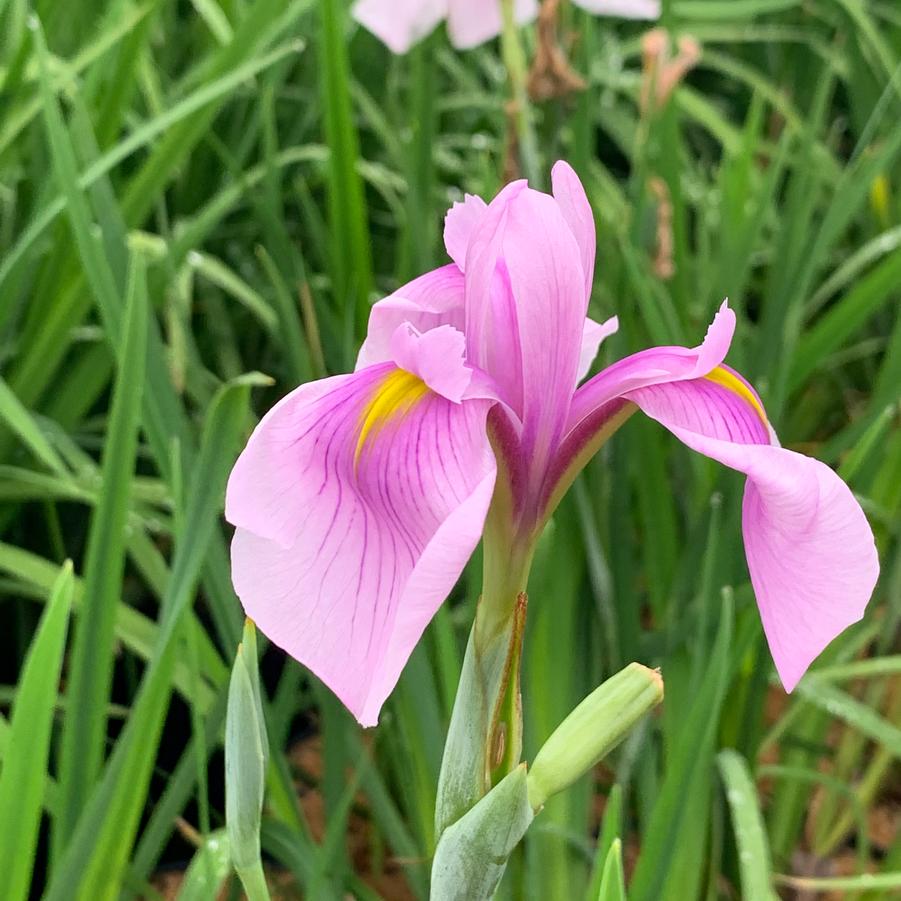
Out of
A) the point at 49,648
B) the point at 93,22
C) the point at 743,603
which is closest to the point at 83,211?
the point at 49,648

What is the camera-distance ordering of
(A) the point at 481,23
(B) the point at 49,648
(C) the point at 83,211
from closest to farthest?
(B) the point at 49,648, (C) the point at 83,211, (A) the point at 481,23

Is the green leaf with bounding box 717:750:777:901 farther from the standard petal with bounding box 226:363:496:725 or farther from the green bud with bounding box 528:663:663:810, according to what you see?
the standard petal with bounding box 226:363:496:725

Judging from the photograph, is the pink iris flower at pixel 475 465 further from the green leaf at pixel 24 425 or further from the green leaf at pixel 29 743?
the green leaf at pixel 24 425

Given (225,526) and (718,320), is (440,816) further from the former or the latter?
(225,526)

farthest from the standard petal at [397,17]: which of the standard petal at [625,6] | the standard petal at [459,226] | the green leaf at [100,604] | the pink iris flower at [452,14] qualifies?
the standard petal at [459,226]

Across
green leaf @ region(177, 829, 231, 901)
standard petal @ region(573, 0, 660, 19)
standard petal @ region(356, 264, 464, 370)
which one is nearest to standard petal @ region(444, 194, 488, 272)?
standard petal @ region(356, 264, 464, 370)

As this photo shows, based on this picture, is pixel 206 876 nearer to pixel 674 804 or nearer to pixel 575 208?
pixel 674 804

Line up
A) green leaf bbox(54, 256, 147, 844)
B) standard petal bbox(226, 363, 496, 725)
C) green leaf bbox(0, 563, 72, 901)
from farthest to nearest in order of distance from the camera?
green leaf bbox(54, 256, 147, 844) → green leaf bbox(0, 563, 72, 901) → standard petal bbox(226, 363, 496, 725)
